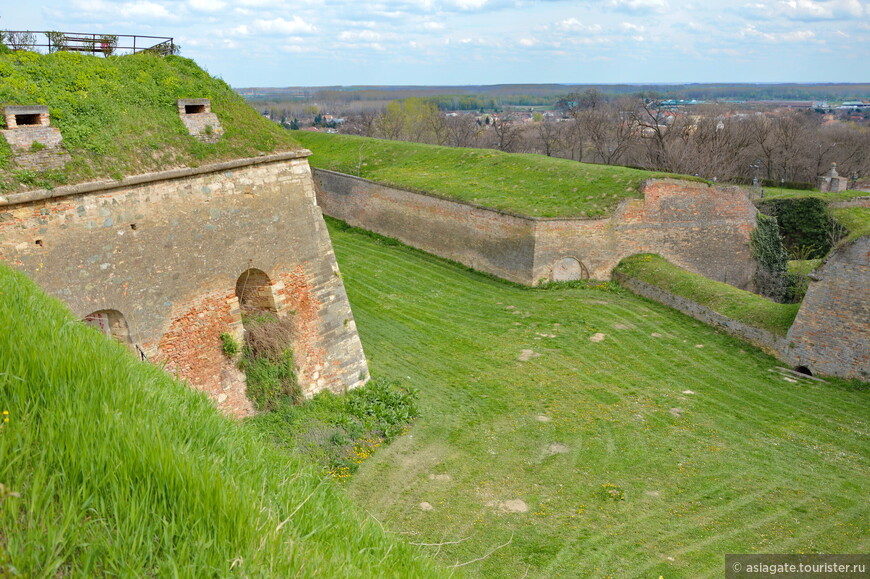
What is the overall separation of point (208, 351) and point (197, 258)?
1587mm

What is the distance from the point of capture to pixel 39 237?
8570mm

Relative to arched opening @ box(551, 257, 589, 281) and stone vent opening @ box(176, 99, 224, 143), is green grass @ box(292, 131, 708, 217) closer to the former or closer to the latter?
arched opening @ box(551, 257, 589, 281)

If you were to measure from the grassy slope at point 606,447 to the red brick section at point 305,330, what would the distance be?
2123 millimetres

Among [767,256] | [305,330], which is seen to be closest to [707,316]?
[767,256]

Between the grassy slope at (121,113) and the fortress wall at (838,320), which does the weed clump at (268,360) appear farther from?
the fortress wall at (838,320)

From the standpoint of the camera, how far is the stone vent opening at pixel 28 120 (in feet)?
29.6

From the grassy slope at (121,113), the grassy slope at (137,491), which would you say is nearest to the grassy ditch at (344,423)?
the grassy slope at (121,113)

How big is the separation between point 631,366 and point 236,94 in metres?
10.9

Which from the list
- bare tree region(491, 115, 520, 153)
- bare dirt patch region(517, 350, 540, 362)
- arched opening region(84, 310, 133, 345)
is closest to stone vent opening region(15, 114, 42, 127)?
arched opening region(84, 310, 133, 345)

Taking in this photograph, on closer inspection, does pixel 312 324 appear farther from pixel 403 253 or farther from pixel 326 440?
A: pixel 403 253

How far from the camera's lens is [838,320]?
1452 cm

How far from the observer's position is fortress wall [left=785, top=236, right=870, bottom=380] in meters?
14.1

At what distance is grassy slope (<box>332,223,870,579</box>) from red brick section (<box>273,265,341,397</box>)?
212cm

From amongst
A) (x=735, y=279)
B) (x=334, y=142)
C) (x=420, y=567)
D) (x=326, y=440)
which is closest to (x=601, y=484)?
(x=326, y=440)
